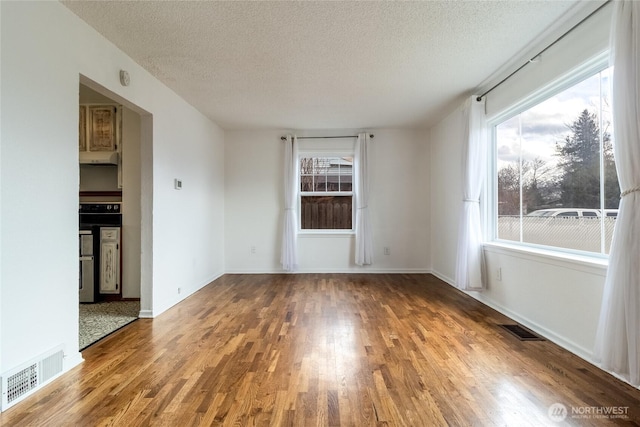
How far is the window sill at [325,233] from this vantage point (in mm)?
5562

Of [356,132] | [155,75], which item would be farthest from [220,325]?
[356,132]

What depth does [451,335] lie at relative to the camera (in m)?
2.68

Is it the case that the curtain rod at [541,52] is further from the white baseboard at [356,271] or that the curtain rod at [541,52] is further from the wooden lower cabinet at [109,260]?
the wooden lower cabinet at [109,260]

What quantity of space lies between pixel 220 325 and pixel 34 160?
1.93 m

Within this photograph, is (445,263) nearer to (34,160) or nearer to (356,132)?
(356,132)

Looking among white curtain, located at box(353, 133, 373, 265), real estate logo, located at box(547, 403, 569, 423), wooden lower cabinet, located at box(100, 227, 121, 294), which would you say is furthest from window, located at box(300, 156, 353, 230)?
real estate logo, located at box(547, 403, 569, 423)

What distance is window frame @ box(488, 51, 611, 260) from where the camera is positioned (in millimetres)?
2242

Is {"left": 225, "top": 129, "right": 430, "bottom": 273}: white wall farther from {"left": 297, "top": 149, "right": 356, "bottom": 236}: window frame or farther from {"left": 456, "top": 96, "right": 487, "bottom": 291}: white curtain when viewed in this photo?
{"left": 456, "top": 96, "right": 487, "bottom": 291}: white curtain

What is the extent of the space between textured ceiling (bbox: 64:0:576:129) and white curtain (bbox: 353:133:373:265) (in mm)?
1356

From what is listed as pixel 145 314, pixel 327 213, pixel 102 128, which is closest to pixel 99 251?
pixel 145 314

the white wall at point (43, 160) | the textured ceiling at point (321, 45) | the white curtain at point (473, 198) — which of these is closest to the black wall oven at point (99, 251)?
the white wall at point (43, 160)

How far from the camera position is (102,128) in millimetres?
3805

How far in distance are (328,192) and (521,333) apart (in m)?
3.67

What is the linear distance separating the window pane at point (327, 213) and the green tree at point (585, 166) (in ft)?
11.3
